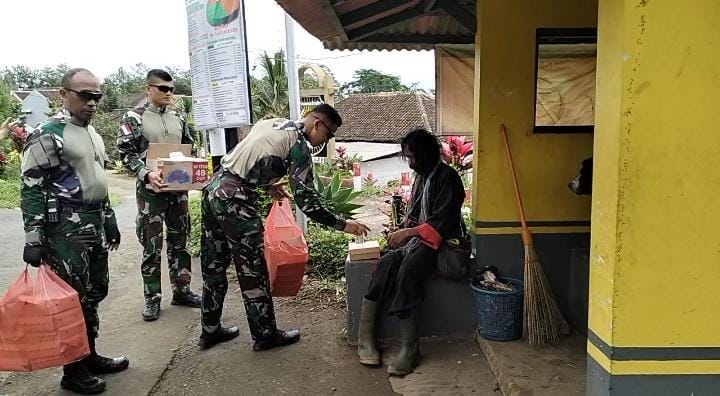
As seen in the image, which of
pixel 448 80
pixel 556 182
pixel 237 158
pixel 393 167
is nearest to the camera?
pixel 237 158

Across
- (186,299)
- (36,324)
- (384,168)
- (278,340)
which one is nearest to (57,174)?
(36,324)

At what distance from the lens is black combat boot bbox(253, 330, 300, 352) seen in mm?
4070

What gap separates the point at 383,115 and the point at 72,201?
1144 inches

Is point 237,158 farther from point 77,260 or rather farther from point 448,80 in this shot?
point 448,80

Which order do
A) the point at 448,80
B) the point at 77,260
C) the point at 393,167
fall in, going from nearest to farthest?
the point at 77,260 < the point at 448,80 < the point at 393,167

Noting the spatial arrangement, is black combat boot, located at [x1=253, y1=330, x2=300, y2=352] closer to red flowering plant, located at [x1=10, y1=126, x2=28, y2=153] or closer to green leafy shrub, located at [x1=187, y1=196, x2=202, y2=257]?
green leafy shrub, located at [x1=187, y1=196, x2=202, y2=257]

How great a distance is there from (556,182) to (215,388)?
106 inches

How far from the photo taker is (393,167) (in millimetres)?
22750

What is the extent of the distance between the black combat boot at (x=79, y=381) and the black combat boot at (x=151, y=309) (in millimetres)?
1221

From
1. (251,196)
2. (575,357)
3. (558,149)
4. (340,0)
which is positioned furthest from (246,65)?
(575,357)

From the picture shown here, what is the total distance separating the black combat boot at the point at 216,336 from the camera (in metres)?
4.15

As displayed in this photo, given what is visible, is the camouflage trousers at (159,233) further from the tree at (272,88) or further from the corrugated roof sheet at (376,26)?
the tree at (272,88)

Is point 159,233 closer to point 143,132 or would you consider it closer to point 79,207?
point 143,132

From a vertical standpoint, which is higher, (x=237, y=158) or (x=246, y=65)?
(x=246, y=65)
